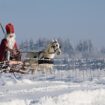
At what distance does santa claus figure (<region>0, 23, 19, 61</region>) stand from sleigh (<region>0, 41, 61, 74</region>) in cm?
35

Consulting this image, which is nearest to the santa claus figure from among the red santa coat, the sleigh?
the red santa coat

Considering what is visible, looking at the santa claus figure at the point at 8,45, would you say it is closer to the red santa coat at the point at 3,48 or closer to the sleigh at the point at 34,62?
the red santa coat at the point at 3,48

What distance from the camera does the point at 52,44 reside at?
906 inches

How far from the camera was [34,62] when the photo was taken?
21891mm

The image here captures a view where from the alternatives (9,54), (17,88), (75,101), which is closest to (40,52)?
(9,54)

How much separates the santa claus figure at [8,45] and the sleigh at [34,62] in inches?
13.8

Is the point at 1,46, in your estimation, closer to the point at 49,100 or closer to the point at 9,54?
the point at 9,54

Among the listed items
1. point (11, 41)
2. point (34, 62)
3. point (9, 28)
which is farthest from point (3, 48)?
point (34, 62)

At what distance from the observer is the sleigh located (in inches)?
795

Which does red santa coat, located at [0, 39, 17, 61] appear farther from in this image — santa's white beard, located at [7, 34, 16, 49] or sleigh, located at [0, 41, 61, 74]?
sleigh, located at [0, 41, 61, 74]

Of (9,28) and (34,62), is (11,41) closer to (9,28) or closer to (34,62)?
(9,28)

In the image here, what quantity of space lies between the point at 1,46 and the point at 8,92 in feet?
25.9

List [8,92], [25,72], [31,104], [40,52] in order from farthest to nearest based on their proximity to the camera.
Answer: [40,52] → [25,72] → [8,92] → [31,104]

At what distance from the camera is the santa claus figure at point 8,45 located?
2066 centimetres
